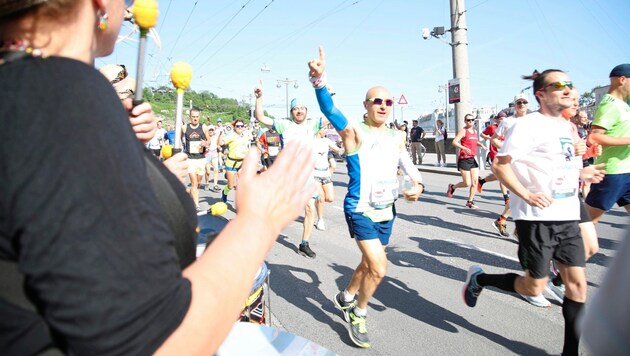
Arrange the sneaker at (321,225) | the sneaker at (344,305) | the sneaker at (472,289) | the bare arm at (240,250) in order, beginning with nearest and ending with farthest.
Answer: the bare arm at (240,250)
the sneaker at (344,305)
the sneaker at (472,289)
the sneaker at (321,225)

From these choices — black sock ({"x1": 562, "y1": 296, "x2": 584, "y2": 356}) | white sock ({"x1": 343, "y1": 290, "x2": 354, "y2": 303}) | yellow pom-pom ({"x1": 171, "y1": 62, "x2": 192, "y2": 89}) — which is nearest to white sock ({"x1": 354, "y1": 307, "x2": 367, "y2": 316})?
white sock ({"x1": 343, "y1": 290, "x2": 354, "y2": 303})

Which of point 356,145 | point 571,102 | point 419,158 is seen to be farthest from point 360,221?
point 419,158

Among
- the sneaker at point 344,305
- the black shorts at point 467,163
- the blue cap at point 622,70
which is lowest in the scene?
the sneaker at point 344,305

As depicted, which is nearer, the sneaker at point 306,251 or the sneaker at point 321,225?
the sneaker at point 306,251

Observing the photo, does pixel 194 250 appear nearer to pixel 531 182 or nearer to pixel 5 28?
pixel 5 28

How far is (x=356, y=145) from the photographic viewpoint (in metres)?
3.44

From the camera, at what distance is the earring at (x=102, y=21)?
0.82 meters

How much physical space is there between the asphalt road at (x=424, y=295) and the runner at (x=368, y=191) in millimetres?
295

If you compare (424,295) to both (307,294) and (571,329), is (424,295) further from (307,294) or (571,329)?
(571,329)

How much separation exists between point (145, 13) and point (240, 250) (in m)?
0.67

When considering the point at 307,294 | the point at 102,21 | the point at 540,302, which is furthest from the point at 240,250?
the point at 540,302

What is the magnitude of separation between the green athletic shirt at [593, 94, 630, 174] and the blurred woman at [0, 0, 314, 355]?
4563 millimetres

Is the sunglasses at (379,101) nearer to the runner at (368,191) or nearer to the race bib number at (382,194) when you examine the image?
the runner at (368,191)

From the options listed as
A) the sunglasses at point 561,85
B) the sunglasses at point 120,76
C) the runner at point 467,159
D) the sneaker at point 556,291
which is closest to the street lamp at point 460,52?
the runner at point 467,159
